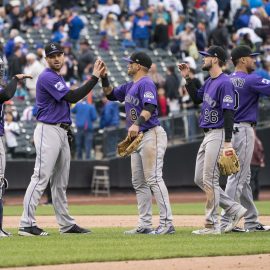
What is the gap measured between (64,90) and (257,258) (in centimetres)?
331

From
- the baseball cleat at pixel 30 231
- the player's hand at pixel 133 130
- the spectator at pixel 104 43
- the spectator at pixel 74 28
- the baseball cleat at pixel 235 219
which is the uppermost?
the spectator at pixel 74 28

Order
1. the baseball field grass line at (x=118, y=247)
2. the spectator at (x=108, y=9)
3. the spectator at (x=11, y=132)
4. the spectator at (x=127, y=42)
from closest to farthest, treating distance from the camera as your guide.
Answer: the baseball field grass line at (x=118, y=247), the spectator at (x=11, y=132), the spectator at (x=127, y=42), the spectator at (x=108, y=9)

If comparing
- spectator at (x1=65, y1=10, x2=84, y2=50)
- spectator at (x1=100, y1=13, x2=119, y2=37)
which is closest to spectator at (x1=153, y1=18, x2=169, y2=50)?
spectator at (x1=100, y1=13, x2=119, y2=37)

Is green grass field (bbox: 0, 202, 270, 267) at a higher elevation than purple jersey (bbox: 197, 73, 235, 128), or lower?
lower

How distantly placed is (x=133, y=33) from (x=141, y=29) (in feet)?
0.99

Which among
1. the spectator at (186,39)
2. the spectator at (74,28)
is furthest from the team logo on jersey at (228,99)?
the spectator at (74,28)

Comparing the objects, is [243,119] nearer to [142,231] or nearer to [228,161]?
[228,161]

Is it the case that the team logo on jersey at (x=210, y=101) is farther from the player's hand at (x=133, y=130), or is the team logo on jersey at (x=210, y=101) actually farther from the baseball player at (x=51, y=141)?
the baseball player at (x=51, y=141)

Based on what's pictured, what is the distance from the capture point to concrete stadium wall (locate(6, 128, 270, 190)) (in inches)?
951

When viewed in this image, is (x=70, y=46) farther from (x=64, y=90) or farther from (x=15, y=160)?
(x=64, y=90)

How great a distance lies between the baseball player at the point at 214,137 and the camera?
12422mm

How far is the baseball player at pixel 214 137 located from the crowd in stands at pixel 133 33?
39.4 ft

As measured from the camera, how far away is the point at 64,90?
12570 mm

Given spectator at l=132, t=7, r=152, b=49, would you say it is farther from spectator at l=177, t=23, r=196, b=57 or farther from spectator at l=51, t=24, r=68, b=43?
spectator at l=51, t=24, r=68, b=43
